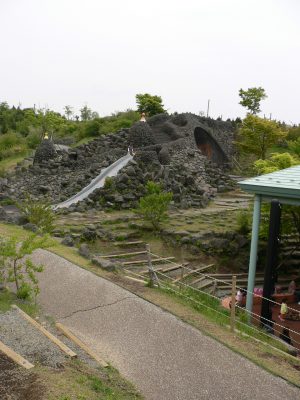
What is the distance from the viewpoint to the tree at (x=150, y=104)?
4631cm

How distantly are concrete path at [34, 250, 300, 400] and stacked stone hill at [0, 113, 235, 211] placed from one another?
484 inches

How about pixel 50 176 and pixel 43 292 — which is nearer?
pixel 43 292

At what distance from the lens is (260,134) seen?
3256 cm

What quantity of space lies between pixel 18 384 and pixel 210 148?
111ft

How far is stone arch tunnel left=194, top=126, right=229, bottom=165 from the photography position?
37.1 meters

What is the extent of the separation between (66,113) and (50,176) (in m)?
41.0

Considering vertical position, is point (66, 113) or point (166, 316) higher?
point (66, 113)

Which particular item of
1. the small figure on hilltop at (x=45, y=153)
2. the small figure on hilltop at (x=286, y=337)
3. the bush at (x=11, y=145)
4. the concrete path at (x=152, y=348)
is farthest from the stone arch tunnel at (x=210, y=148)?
the concrete path at (x=152, y=348)

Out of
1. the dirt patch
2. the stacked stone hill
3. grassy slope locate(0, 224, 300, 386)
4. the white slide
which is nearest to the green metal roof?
grassy slope locate(0, 224, 300, 386)

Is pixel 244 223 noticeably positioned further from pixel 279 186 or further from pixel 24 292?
pixel 24 292

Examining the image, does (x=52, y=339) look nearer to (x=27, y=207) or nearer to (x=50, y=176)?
(x=27, y=207)

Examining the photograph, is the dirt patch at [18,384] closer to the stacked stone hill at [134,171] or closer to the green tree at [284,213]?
the green tree at [284,213]

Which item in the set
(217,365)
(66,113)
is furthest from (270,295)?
(66,113)

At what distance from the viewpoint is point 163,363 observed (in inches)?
260
